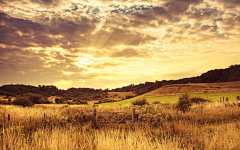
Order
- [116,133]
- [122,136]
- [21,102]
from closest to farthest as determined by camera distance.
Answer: [122,136]
[116,133]
[21,102]

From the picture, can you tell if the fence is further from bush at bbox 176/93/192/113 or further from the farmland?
bush at bbox 176/93/192/113

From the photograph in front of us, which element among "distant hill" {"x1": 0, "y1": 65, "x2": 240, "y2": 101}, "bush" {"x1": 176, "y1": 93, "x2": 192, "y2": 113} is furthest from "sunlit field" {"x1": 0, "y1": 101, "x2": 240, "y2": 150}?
"distant hill" {"x1": 0, "y1": 65, "x2": 240, "y2": 101}

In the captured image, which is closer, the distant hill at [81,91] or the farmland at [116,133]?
the farmland at [116,133]

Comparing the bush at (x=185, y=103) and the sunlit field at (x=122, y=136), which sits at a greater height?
the sunlit field at (x=122, y=136)

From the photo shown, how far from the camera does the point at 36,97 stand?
67688mm

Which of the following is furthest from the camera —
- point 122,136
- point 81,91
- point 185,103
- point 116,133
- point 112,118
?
point 81,91

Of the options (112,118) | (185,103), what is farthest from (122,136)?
(185,103)

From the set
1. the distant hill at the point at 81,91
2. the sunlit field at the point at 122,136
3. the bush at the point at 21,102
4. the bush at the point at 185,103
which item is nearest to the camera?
the sunlit field at the point at 122,136

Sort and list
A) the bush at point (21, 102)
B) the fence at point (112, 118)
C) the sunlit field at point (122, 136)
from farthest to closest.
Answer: the bush at point (21, 102), the fence at point (112, 118), the sunlit field at point (122, 136)

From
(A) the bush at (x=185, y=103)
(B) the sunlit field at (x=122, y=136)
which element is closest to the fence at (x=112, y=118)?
(B) the sunlit field at (x=122, y=136)

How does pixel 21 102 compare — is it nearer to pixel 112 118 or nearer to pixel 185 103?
pixel 112 118

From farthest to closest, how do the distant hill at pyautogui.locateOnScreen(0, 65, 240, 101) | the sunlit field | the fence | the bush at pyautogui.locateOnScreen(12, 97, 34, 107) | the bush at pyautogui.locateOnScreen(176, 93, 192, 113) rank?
the distant hill at pyautogui.locateOnScreen(0, 65, 240, 101), the bush at pyautogui.locateOnScreen(12, 97, 34, 107), the bush at pyautogui.locateOnScreen(176, 93, 192, 113), the fence, the sunlit field

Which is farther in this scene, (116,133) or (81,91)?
(81,91)

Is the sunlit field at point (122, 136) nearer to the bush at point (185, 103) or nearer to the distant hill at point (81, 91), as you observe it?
the bush at point (185, 103)
